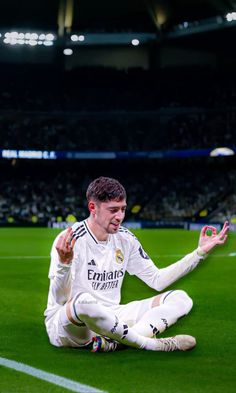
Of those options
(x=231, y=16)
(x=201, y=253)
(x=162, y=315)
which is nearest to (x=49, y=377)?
(x=162, y=315)

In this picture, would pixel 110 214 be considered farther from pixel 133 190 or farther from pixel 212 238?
pixel 133 190

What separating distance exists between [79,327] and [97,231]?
0.92m

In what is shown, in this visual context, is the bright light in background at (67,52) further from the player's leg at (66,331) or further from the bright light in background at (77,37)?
the player's leg at (66,331)

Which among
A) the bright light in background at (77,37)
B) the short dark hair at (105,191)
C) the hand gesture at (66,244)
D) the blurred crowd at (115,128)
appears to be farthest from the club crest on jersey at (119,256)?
the bright light in background at (77,37)

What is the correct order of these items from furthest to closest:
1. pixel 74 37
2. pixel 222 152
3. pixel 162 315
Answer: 1. pixel 74 37
2. pixel 222 152
3. pixel 162 315

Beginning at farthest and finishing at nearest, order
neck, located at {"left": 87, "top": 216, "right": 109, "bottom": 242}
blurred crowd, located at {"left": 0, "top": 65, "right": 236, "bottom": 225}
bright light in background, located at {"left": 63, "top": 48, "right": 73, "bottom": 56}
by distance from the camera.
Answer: bright light in background, located at {"left": 63, "top": 48, "right": 73, "bottom": 56}, blurred crowd, located at {"left": 0, "top": 65, "right": 236, "bottom": 225}, neck, located at {"left": 87, "top": 216, "right": 109, "bottom": 242}

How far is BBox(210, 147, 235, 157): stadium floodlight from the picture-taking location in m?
47.5

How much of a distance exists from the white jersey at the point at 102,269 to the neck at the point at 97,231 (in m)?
0.03

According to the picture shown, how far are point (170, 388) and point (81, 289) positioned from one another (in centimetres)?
140

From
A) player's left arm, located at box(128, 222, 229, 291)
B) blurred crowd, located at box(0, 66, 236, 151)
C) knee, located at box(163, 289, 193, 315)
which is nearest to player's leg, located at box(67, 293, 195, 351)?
knee, located at box(163, 289, 193, 315)

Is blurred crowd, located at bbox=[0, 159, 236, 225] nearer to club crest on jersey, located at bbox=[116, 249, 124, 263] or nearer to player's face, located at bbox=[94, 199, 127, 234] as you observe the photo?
club crest on jersey, located at bbox=[116, 249, 124, 263]

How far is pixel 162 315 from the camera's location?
269 inches

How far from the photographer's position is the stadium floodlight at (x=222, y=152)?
4751cm

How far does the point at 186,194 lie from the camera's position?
51.8 metres
